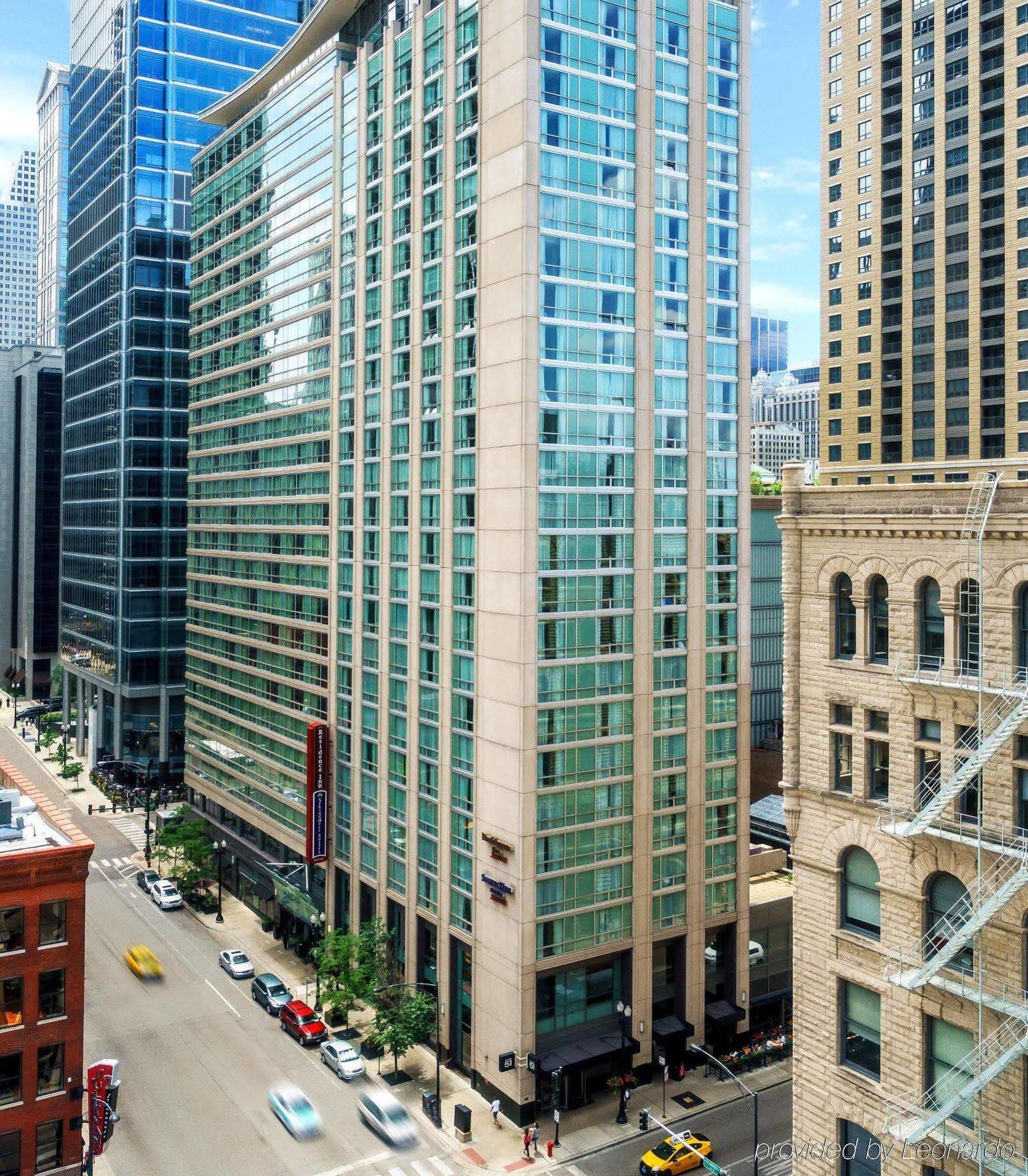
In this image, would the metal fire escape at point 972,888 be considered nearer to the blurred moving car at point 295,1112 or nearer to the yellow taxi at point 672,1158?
the yellow taxi at point 672,1158

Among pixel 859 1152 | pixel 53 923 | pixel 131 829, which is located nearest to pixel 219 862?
pixel 131 829

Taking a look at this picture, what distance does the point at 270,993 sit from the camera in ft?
203

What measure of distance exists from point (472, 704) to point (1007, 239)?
2091 inches

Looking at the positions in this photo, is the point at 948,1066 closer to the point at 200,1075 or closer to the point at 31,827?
the point at 31,827

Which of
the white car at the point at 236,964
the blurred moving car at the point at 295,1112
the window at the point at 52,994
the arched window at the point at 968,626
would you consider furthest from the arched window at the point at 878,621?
the white car at the point at 236,964

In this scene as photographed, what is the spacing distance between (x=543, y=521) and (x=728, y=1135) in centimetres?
3055

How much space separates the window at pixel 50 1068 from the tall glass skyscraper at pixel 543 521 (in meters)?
20.0

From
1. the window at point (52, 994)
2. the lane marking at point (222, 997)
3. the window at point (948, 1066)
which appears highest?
the window at point (948, 1066)

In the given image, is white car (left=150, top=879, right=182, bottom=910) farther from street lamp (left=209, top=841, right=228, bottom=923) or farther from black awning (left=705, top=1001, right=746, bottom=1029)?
black awning (left=705, top=1001, right=746, bottom=1029)

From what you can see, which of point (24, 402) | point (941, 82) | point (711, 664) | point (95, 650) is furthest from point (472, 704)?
point (24, 402)

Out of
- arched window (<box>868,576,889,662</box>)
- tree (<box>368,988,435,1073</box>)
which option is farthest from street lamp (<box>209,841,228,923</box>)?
arched window (<box>868,576,889,662</box>)

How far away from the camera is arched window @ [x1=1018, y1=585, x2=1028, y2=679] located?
2559 cm

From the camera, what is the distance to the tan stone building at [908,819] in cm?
2562

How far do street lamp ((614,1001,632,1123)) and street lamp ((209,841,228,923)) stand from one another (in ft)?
119
